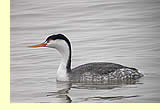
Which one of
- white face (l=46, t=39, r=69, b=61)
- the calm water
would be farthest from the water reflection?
white face (l=46, t=39, r=69, b=61)

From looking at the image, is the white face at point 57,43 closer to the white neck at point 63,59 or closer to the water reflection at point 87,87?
the white neck at point 63,59

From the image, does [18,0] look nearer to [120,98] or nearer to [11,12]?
[11,12]

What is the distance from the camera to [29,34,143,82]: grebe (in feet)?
21.9

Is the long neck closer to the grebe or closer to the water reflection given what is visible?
the grebe

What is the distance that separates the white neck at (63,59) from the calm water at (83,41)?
0.26ft

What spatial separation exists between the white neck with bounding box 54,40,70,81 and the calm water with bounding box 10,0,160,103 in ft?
0.26

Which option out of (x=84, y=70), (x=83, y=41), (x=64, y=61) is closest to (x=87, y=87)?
(x=84, y=70)

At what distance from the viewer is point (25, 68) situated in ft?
22.3

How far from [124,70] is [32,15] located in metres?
1.35

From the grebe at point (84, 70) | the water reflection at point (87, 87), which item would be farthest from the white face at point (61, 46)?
the water reflection at point (87, 87)

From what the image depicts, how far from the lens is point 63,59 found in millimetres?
6898

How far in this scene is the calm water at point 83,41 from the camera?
259 inches

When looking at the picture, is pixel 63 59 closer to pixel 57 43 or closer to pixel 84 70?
pixel 57 43
